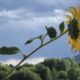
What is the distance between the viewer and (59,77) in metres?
23.0

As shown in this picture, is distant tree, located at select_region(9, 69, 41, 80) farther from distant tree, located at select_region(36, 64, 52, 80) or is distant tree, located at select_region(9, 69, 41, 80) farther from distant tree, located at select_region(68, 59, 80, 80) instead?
distant tree, located at select_region(68, 59, 80, 80)

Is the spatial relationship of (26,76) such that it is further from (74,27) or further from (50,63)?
(74,27)

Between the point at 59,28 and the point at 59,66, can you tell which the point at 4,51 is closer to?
the point at 59,28

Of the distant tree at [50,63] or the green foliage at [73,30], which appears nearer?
the green foliage at [73,30]

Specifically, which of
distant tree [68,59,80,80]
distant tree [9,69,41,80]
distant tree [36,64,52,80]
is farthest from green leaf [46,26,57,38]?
distant tree [36,64,52,80]

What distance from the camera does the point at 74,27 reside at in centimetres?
133

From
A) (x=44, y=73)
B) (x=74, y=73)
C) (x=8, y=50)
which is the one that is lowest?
(x=8, y=50)

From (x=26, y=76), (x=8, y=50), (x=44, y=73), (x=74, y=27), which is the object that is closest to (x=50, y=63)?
(x=44, y=73)

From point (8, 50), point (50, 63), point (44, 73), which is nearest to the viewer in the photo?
point (8, 50)

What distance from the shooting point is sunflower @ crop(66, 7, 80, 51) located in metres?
1.31

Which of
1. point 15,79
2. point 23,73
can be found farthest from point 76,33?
point 23,73

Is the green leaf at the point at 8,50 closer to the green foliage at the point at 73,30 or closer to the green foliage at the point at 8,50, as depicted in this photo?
the green foliage at the point at 8,50

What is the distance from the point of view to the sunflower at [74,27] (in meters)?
1.31

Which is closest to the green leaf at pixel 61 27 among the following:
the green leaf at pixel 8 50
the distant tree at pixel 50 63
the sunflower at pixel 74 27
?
the sunflower at pixel 74 27
